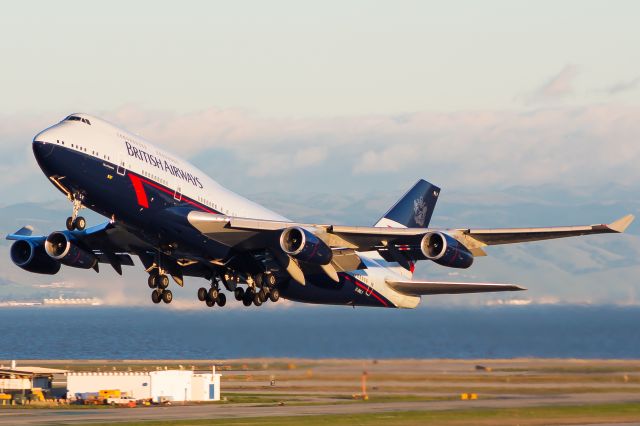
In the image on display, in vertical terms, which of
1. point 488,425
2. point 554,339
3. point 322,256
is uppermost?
point 554,339

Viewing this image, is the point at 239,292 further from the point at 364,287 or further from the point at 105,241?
the point at 364,287

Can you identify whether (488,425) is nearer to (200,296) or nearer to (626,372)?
(200,296)

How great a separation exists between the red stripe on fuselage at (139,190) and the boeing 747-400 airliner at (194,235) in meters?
0.05

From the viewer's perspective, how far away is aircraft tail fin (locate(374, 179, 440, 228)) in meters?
70.1

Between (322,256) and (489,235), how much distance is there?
8.03 metres

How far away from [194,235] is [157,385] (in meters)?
39.6

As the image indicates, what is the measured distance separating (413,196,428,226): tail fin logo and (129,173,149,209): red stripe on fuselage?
2604 cm

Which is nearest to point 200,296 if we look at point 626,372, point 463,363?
point 626,372

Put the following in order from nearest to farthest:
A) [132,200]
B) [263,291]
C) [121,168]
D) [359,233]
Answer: [121,168], [132,200], [359,233], [263,291]

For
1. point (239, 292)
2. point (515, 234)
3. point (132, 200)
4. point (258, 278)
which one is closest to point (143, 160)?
point (132, 200)

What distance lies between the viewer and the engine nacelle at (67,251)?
181 ft

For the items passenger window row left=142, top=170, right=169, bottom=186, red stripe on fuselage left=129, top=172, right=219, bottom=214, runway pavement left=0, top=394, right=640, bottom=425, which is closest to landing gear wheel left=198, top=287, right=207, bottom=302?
red stripe on fuselage left=129, top=172, right=219, bottom=214

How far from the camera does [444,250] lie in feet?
169

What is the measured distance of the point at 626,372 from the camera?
8838cm
